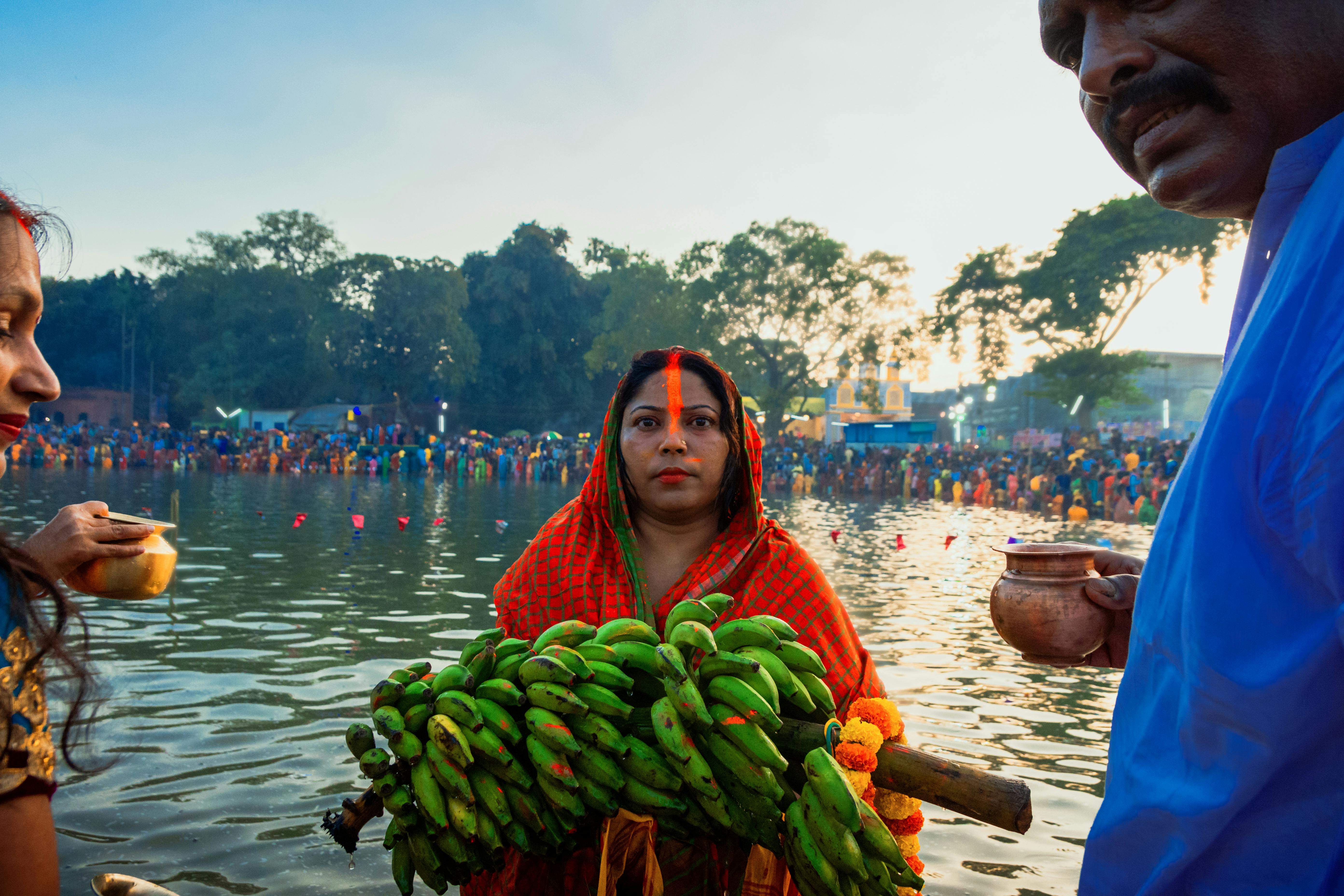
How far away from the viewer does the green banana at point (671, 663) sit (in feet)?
5.78

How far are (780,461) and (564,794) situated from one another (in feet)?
112

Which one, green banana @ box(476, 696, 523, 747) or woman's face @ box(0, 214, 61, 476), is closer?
woman's face @ box(0, 214, 61, 476)

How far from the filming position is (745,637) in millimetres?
1942

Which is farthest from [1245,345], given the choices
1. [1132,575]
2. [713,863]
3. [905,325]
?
[905,325]

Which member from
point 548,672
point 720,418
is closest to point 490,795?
point 548,672

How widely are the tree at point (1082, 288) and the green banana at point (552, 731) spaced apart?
111 ft

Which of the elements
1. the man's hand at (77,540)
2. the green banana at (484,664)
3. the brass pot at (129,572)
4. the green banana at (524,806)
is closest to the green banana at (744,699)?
the green banana at (524,806)

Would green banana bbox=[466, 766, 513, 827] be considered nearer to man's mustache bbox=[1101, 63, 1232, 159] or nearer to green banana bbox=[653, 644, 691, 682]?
green banana bbox=[653, 644, 691, 682]

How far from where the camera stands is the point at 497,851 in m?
1.86

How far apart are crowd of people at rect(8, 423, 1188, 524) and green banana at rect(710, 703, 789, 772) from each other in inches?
844

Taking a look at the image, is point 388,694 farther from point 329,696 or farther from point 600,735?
point 329,696

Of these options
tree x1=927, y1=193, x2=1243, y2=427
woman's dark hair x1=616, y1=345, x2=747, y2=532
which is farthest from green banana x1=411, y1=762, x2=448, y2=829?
tree x1=927, y1=193, x2=1243, y2=427

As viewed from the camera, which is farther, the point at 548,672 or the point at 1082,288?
the point at 1082,288

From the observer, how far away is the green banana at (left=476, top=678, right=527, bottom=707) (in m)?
1.85
